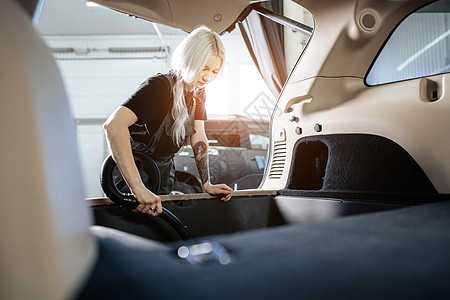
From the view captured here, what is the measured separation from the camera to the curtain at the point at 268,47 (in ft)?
9.36

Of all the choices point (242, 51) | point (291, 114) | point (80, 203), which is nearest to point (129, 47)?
point (242, 51)

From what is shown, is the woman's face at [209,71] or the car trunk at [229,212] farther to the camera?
the woman's face at [209,71]

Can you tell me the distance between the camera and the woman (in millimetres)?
1087

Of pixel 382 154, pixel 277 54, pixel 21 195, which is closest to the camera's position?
pixel 21 195

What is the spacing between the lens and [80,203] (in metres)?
0.32

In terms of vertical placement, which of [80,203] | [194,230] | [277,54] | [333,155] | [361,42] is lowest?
[194,230]

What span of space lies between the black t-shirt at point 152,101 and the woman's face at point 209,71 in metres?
Result: 0.12

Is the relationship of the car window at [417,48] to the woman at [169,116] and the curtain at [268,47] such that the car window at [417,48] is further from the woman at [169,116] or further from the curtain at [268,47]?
the curtain at [268,47]

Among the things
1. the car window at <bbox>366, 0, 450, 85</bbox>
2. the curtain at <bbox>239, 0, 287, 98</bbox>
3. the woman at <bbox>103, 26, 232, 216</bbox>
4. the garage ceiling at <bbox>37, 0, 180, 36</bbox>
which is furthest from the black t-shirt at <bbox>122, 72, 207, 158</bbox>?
the garage ceiling at <bbox>37, 0, 180, 36</bbox>

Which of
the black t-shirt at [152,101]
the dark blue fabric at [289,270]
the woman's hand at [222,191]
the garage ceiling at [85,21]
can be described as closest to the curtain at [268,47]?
the black t-shirt at [152,101]

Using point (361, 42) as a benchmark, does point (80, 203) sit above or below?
below

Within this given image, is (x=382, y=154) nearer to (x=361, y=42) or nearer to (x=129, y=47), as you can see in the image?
(x=361, y=42)

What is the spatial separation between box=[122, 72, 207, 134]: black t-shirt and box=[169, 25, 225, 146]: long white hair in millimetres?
39

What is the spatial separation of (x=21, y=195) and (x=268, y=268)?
0.78ft
